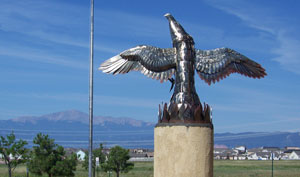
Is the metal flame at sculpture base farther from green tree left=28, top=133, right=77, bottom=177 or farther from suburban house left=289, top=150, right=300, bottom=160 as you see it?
suburban house left=289, top=150, right=300, bottom=160

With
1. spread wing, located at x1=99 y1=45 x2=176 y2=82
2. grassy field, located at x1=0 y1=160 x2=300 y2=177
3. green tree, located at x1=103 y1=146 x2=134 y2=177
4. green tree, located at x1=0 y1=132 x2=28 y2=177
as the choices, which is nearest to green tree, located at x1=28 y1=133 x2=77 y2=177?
green tree, located at x1=0 y1=132 x2=28 y2=177

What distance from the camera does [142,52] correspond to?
41.4 feet

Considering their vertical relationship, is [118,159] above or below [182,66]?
below

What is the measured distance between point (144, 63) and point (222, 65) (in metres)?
1.94

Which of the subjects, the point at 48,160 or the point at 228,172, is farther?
the point at 228,172

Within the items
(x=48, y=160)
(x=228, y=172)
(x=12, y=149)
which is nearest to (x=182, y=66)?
(x=48, y=160)

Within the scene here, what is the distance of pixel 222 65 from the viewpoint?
13.0 m

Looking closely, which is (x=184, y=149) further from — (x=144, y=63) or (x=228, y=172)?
(x=228, y=172)

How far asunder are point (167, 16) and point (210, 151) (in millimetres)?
3358

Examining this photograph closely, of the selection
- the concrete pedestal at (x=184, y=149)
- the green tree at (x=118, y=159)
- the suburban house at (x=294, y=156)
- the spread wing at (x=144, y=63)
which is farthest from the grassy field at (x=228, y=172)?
the suburban house at (x=294, y=156)

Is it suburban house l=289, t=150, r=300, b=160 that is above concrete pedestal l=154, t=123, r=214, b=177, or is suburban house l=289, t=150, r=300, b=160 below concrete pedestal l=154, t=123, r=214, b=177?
below

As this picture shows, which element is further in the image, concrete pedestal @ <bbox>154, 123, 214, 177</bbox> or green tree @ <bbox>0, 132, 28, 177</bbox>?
green tree @ <bbox>0, 132, 28, 177</bbox>

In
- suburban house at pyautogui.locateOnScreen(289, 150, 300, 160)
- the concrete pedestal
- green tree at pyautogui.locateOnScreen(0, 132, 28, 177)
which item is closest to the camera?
the concrete pedestal

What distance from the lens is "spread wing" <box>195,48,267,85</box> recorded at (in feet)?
41.4
